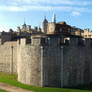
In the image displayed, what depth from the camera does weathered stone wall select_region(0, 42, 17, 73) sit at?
31261 mm

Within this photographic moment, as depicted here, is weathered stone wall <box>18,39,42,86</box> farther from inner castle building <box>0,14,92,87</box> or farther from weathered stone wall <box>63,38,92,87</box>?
weathered stone wall <box>63,38,92,87</box>

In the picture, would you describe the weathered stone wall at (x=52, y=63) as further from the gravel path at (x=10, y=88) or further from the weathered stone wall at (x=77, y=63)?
the gravel path at (x=10, y=88)

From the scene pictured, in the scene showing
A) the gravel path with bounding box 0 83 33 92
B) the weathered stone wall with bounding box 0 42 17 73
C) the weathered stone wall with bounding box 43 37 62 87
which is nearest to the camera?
the gravel path with bounding box 0 83 33 92

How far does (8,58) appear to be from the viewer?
32625 mm

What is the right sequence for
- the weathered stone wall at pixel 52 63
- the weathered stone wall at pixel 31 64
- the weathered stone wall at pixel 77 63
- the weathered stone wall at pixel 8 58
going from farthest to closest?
the weathered stone wall at pixel 8 58 → the weathered stone wall at pixel 77 63 → the weathered stone wall at pixel 31 64 → the weathered stone wall at pixel 52 63

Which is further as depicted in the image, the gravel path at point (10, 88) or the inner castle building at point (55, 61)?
the inner castle building at point (55, 61)

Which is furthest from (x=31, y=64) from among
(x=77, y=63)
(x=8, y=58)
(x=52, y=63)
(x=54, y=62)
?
(x=8, y=58)

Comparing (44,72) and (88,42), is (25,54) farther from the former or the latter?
(88,42)

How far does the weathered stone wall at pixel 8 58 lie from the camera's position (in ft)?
103

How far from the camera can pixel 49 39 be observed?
2069cm

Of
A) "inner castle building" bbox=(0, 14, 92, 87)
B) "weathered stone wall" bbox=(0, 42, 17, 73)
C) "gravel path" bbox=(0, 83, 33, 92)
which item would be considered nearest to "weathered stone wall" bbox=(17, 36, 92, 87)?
"inner castle building" bbox=(0, 14, 92, 87)

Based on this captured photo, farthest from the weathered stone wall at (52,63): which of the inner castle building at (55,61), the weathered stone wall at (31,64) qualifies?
the weathered stone wall at (31,64)

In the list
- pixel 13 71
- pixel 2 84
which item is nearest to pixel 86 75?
pixel 2 84

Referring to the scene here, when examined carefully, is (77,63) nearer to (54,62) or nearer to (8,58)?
(54,62)
